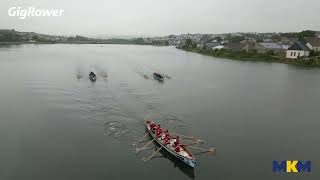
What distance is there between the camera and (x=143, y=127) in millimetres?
19562

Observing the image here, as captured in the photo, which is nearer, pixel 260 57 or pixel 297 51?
pixel 297 51

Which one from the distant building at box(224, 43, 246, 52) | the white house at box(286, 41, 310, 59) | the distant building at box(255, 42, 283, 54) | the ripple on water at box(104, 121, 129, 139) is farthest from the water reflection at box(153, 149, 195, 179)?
the distant building at box(224, 43, 246, 52)

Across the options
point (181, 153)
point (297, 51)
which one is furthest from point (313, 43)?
point (181, 153)

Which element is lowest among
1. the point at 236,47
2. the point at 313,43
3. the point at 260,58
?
the point at 260,58

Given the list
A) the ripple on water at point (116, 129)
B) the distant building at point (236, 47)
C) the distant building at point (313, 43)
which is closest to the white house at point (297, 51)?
the distant building at point (313, 43)

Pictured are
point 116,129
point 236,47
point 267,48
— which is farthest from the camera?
point 236,47

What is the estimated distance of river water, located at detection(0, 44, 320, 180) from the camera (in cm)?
1462

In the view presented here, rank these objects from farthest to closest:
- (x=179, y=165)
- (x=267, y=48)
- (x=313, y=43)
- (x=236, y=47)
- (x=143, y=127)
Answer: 1. (x=236, y=47)
2. (x=267, y=48)
3. (x=313, y=43)
4. (x=143, y=127)
5. (x=179, y=165)

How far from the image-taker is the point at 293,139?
18.2 m

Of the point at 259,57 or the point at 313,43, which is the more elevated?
the point at 313,43

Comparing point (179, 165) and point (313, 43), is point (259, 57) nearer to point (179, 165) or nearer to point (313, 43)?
point (313, 43)

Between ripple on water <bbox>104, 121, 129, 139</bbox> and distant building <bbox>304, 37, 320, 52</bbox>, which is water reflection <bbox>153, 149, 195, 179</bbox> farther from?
distant building <bbox>304, 37, 320, 52</bbox>

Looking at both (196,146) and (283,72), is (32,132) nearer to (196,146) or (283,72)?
(196,146)

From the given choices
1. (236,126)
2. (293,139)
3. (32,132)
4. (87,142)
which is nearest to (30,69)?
(32,132)
